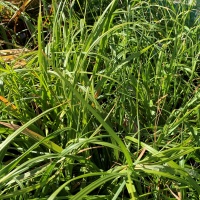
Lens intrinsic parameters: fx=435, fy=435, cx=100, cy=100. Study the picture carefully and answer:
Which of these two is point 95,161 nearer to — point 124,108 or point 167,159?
point 124,108

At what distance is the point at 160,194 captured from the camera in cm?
112

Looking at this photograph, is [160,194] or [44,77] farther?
[44,77]

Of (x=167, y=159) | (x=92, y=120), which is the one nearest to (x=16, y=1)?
(x=92, y=120)

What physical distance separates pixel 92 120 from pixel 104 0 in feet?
2.92

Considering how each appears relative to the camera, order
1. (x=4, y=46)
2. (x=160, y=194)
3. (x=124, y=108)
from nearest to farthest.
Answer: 1. (x=160, y=194)
2. (x=124, y=108)
3. (x=4, y=46)

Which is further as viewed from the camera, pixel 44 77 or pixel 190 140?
pixel 44 77

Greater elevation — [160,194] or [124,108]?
[124,108]

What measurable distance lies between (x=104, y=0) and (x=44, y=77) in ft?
2.70

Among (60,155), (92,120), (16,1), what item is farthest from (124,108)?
(16,1)

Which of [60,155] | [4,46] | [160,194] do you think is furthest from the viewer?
[4,46]

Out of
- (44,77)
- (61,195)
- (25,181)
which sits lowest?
(61,195)

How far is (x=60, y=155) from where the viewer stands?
99cm

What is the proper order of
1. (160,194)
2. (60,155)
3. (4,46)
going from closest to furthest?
(60,155)
(160,194)
(4,46)

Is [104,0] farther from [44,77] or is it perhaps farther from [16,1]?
[44,77]
